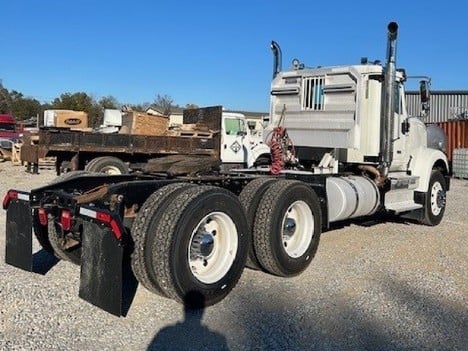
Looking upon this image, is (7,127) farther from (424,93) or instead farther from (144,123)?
(424,93)

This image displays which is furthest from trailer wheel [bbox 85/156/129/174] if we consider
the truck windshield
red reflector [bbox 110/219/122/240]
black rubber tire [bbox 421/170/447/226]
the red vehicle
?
the truck windshield

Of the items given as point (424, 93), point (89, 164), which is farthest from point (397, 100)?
point (89, 164)

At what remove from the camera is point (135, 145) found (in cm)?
1489

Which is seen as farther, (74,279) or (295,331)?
(74,279)

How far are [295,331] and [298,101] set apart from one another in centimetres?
549

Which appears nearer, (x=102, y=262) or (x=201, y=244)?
(x=102, y=262)

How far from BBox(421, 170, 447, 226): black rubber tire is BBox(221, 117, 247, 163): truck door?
811 cm

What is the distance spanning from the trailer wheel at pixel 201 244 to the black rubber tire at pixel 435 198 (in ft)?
18.0

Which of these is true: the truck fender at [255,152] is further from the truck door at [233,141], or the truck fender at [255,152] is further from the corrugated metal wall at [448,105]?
the corrugated metal wall at [448,105]

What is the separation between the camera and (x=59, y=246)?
580 centimetres

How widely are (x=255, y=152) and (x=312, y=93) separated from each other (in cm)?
789

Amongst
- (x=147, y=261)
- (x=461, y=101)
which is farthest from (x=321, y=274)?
(x=461, y=101)

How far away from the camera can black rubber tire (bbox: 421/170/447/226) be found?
32.0 ft

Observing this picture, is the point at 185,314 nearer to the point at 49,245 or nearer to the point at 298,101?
the point at 49,245
